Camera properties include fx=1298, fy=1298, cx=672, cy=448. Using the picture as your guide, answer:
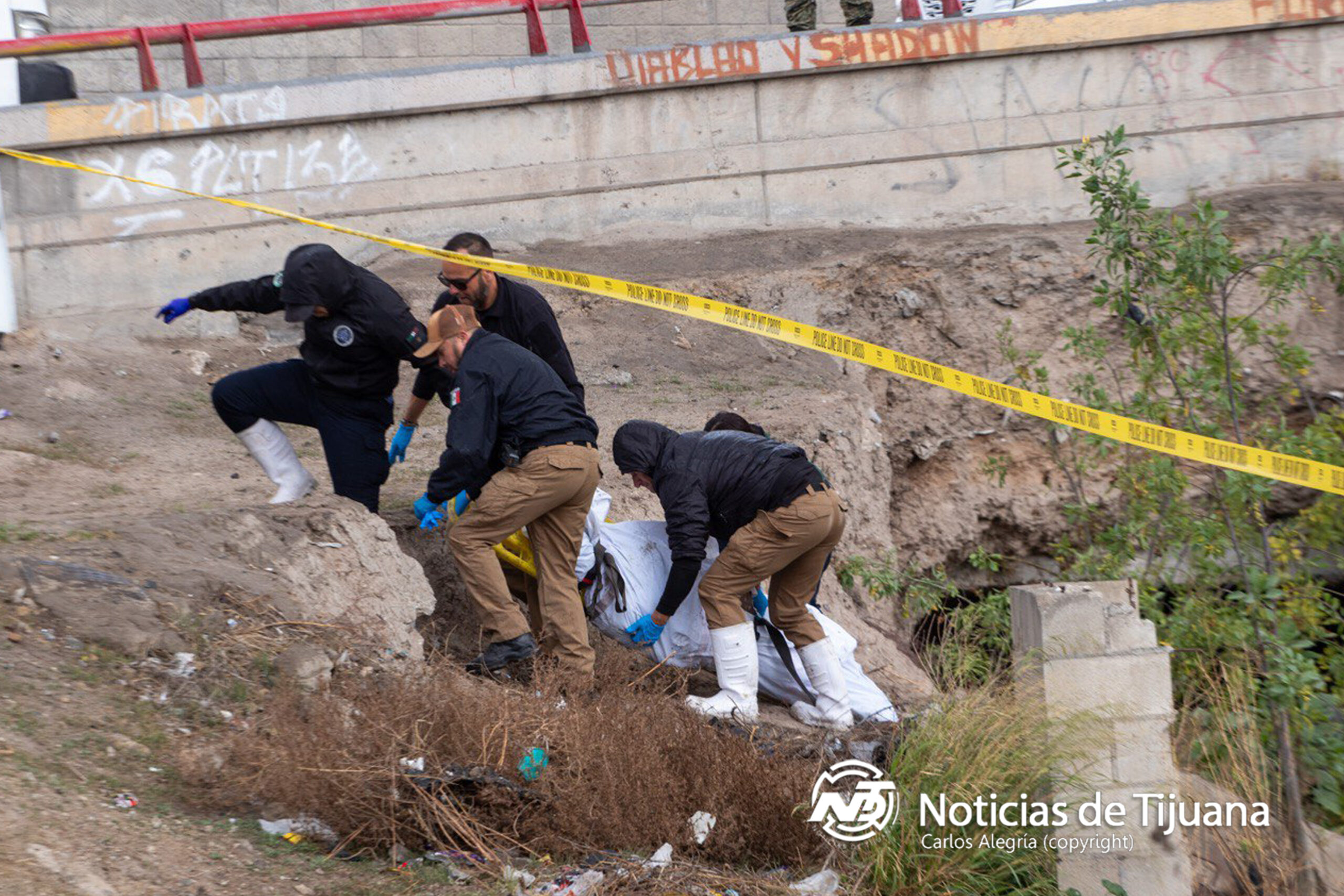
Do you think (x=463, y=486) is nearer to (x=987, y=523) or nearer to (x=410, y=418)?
(x=410, y=418)

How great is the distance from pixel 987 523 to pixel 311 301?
5.56 m

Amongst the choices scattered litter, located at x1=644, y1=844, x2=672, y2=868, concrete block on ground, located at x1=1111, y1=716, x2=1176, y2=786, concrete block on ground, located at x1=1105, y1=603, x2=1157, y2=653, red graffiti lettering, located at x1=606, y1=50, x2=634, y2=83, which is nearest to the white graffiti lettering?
red graffiti lettering, located at x1=606, y1=50, x2=634, y2=83

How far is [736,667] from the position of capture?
5711 mm

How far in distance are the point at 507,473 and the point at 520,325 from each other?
96 centimetres

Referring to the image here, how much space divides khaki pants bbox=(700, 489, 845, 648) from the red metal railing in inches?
216

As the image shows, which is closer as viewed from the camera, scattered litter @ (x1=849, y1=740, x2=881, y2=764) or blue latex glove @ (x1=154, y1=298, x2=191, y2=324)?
scattered litter @ (x1=849, y1=740, x2=881, y2=764)

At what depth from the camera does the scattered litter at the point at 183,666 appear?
15.0 ft

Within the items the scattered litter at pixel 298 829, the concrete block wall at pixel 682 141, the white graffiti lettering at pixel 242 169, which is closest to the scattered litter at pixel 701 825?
the scattered litter at pixel 298 829

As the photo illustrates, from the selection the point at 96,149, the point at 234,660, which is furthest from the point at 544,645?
the point at 96,149

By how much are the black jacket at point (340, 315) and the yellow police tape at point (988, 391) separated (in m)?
0.39

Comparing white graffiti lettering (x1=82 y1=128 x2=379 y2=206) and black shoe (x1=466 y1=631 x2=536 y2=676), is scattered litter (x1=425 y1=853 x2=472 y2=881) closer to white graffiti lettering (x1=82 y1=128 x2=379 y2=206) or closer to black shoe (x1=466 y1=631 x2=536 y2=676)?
black shoe (x1=466 y1=631 x2=536 y2=676)

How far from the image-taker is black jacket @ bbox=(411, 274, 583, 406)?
6.05 meters

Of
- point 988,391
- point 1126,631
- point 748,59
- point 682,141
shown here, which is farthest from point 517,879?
point 748,59

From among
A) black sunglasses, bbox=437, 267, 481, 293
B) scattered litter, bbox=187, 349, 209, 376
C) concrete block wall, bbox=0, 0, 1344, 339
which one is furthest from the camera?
concrete block wall, bbox=0, 0, 1344, 339
